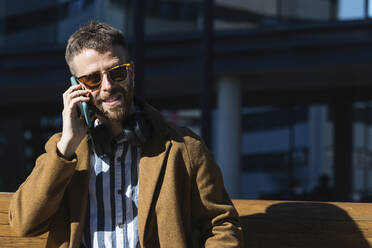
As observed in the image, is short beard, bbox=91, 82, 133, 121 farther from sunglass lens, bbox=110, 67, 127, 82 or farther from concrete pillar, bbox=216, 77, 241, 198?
concrete pillar, bbox=216, 77, 241, 198

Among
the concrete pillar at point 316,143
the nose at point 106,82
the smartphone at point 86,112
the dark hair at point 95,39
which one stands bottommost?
the concrete pillar at point 316,143

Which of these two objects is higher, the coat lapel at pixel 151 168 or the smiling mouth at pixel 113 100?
the smiling mouth at pixel 113 100

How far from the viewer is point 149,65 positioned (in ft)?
52.6

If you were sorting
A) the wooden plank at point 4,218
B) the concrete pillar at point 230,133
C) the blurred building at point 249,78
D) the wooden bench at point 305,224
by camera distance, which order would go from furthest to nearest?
the concrete pillar at point 230,133 → the blurred building at point 249,78 → the wooden plank at point 4,218 → the wooden bench at point 305,224

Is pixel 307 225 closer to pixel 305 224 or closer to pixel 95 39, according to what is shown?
pixel 305 224

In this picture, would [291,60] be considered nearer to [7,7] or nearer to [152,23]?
[152,23]

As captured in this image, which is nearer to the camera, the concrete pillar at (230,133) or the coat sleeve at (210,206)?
the coat sleeve at (210,206)

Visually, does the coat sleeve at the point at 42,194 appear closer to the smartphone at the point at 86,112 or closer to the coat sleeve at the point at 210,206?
the smartphone at the point at 86,112

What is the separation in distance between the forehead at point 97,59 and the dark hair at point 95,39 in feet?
0.05

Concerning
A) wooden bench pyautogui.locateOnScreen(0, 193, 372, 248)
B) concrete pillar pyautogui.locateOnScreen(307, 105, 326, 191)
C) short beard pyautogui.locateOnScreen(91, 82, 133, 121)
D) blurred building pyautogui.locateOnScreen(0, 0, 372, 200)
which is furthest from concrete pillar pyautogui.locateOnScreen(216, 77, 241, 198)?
short beard pyautogui.locateOnScreen(91, 82, 133, 121)

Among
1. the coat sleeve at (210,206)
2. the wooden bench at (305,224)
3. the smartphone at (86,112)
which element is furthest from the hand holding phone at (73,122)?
the wooden bench at (305,224)

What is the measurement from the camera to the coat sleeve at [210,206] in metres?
2.47

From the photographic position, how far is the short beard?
2.51 metres

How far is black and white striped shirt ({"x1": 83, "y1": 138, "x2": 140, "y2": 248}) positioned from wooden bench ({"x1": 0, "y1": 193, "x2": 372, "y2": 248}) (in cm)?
56
